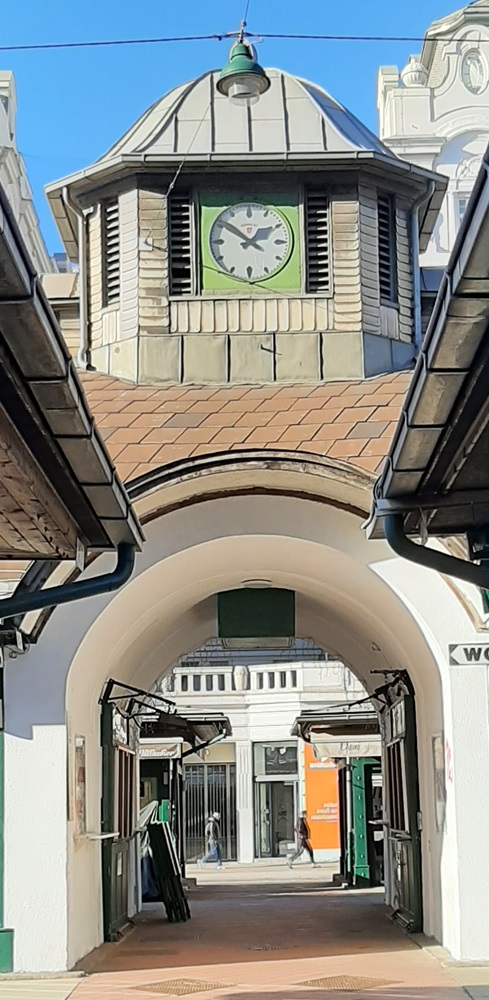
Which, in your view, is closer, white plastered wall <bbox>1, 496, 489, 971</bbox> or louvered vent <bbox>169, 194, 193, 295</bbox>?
white plastered wall <bbox>1, 496, 489, 971</bbox>

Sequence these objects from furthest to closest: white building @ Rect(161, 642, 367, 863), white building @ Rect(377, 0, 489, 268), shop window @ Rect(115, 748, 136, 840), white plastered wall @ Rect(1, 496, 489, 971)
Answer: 1. white building @ Rect(377, 0, 489, 268)
2. white building @ Rect(161, 642, 367, 863)
3. shop window @ Rect(115, 748, 136, 840)
4. white plastered wall @ Rect(1, 496, 489, 971)

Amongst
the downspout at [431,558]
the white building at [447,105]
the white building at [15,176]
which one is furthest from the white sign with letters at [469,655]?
the white building at [447,105]

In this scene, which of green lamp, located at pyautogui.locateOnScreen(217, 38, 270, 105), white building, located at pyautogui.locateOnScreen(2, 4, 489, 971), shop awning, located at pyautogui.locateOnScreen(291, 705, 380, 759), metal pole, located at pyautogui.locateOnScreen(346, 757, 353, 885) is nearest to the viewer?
white building, located at pyautogui.locateOnScreen(2, 4, 489, 971)

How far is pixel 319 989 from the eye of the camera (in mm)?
11047

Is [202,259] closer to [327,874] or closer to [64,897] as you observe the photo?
[64,897]

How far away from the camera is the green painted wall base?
11773 millimetres

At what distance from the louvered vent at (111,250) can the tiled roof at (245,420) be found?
1.93 metres

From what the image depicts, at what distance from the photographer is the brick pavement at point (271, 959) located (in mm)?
11000

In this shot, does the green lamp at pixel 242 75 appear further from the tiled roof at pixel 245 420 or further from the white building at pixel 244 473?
the tiled roof at pixel 245 420

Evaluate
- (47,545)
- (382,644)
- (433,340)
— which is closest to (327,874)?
(382,644)

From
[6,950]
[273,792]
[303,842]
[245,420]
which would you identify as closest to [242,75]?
[245,420]

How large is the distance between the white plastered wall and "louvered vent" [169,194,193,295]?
3506 mm

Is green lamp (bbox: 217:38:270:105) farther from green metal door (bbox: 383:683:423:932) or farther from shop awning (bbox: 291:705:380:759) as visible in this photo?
shop awning (bbox: 291:705:380:759)

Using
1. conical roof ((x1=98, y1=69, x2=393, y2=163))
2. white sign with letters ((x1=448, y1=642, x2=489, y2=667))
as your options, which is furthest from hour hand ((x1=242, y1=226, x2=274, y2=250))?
white sign with letters ((x1=448, y1=642, x2=489, y2=667))
